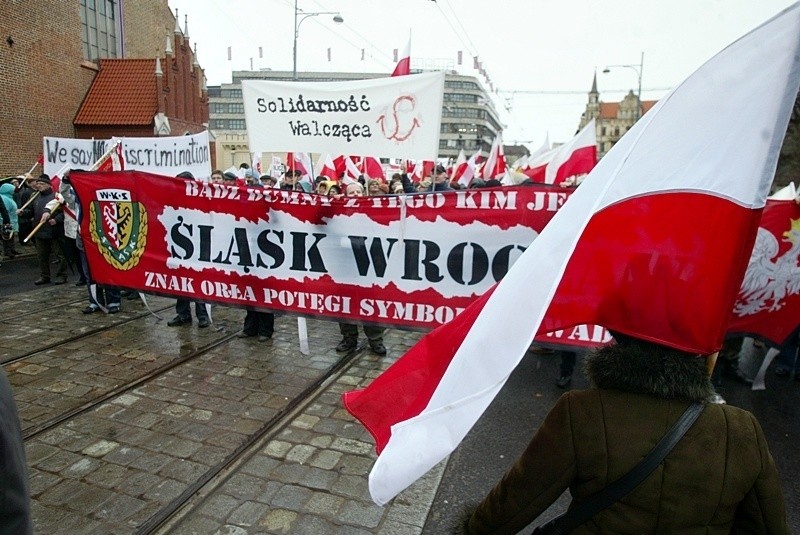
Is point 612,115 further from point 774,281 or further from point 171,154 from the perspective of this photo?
point 774,281

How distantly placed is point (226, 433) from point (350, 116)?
3.69m

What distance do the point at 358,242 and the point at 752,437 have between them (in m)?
3.89

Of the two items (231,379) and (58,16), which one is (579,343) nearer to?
(231,379)

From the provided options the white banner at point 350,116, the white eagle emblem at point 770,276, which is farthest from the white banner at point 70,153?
the white eagle emblem at point 770,276

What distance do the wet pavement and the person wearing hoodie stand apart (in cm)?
644

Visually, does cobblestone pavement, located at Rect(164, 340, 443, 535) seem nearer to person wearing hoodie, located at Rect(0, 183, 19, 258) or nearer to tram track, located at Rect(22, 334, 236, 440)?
tram track, located at Rect(22, 334, 236, 440)

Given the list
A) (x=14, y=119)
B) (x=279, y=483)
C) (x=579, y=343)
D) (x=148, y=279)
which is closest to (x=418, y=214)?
(x=579, y=343)

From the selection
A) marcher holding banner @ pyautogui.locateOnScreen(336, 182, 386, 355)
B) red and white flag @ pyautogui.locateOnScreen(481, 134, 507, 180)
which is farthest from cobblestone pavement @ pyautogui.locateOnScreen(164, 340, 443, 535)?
red and white flag @ pyautogui.locateOnScreen(481, 134, 507, 180)

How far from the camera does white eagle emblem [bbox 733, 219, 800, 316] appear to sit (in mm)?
4887

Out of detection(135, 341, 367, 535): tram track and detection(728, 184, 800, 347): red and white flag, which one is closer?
detection(135, 341, 367, 535): tram track

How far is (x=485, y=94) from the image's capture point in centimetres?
13225

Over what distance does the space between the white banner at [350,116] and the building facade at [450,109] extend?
93.8 meters

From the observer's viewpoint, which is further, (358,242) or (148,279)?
(148,279)

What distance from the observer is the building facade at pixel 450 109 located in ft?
343
